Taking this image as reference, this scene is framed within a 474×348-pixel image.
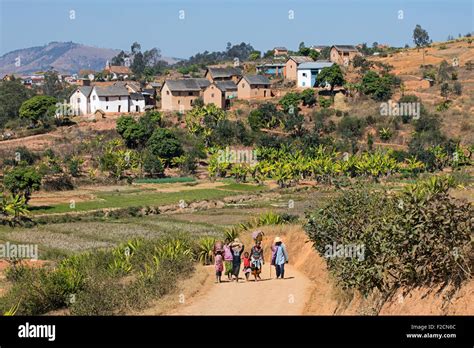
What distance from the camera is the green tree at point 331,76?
78125mm

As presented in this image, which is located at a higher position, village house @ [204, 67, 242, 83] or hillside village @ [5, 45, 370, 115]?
village house @ [204, 67, 242, 83]

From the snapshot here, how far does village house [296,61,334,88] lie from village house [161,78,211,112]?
12.9m

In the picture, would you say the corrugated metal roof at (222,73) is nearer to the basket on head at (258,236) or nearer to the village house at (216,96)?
the village house at (216,96)

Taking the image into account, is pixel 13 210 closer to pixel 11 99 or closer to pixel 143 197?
pixel 143 197

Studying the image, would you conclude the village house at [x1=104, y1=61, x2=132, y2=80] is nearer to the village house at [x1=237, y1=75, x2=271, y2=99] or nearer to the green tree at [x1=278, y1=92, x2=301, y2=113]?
the village house at [x1=237, y1=75, x2=271, y2=99]

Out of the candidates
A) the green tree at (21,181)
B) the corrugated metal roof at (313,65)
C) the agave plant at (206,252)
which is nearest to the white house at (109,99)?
the corrugated metal roof at (313,65)

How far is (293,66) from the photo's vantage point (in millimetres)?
90625

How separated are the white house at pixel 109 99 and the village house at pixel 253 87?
13617 millimetres

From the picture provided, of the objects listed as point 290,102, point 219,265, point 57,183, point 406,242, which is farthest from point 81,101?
point 406,242

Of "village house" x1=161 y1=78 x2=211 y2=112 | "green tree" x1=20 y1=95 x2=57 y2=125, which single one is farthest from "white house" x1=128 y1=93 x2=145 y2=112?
"green tree" x1=20 y1=95 x2=57 y2=125

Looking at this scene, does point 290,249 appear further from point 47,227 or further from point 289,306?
point 47,227

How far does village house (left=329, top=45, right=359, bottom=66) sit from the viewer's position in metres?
93.7

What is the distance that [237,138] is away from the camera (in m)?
70.2
